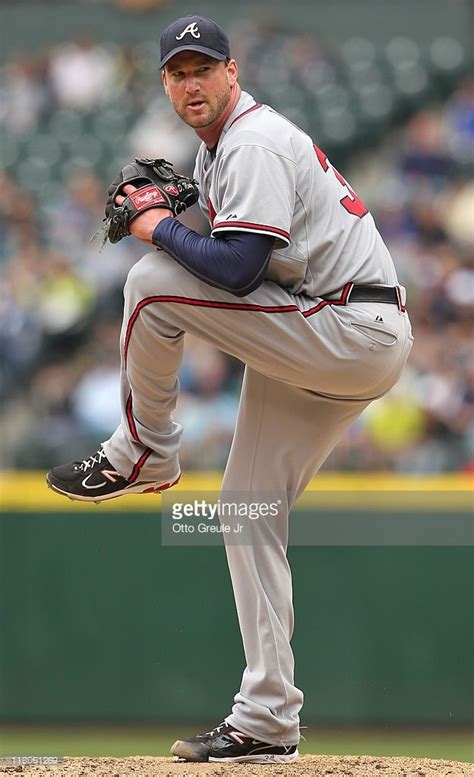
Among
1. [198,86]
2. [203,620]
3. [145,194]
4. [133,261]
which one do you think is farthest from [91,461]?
[133,261]

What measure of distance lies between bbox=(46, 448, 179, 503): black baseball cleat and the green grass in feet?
5.40

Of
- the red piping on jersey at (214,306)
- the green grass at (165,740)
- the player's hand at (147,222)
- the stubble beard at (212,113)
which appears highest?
the stubble beard at (212,113)

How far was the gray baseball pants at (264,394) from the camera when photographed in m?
2.43

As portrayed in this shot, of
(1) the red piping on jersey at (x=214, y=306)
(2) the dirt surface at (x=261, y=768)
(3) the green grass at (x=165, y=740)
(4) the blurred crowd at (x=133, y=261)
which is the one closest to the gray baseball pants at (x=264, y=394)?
(1) the red piping on jersey at (x=214, y=306)

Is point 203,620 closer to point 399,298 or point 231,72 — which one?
point 399,298

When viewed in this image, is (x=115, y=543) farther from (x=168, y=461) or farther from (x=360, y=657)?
(x=168, y=461)

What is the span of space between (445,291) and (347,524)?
169cm

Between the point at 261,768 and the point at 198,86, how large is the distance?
4.95 ft

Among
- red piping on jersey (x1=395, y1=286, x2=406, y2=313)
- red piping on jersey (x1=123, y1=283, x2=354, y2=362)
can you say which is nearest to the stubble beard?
red piping on jersey (x1=123, y1=283, x2=354, y2=362)

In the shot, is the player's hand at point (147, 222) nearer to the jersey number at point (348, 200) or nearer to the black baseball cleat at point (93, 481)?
the jersey number at point (348, 200)

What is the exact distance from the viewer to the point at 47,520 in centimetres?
436

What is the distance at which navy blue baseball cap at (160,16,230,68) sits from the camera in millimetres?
2404

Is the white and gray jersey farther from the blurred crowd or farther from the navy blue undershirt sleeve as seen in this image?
the blurred crowd

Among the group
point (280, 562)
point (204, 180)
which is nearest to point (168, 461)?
point (280, 562)
